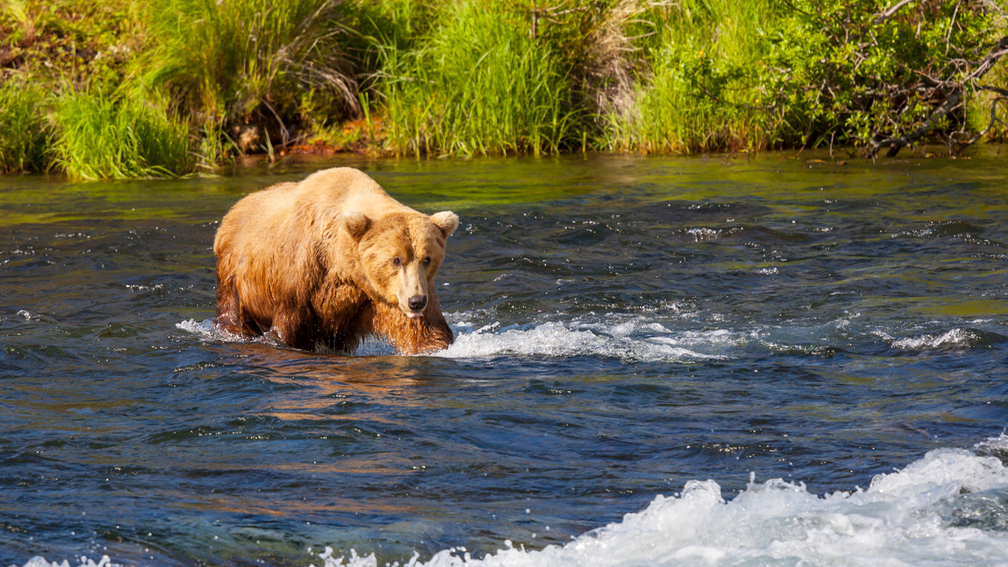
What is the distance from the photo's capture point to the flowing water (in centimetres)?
340

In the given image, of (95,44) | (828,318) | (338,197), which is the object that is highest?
(95,44)

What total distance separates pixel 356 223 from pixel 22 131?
10.8 m

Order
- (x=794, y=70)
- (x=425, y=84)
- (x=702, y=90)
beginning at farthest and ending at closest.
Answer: (x=425, y=84) → (x=702, y=90) → (x=794, y=70)

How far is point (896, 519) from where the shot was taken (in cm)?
349

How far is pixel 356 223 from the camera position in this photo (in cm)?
556

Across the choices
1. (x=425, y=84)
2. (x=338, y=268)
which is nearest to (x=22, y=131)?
(x=425, y=84)

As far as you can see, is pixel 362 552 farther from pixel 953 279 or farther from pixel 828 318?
pixel 953 279

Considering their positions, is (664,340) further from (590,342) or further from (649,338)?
(590,342)

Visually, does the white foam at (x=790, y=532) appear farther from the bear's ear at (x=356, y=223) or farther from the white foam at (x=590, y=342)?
the bear's ear at (x=356, y=223)

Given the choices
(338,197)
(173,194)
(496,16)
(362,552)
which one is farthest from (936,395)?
(496,16)

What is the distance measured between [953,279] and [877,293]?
676mm

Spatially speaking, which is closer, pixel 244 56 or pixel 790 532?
pixel 790 532

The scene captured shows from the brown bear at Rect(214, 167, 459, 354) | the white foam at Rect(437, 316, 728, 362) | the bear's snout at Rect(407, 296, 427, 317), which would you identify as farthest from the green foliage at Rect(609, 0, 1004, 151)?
the bear's snout at Rect(407, 296, 427, 317)

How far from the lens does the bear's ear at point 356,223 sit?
554 centimetres
